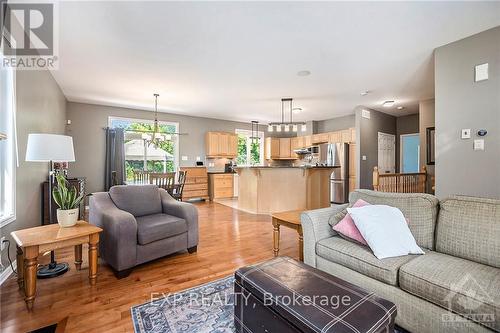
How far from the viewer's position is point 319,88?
14.8 ft

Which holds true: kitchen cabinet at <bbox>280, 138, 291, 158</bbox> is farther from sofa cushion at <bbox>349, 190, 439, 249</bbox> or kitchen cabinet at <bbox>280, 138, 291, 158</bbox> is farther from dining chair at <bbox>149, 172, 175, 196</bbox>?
sofa cushion at <bbox>349, 190, 439, 249</bbox>

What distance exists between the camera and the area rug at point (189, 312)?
1559 mm

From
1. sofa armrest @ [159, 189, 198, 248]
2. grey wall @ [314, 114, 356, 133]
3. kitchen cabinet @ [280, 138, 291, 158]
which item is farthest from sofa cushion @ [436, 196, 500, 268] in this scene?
kitchen cabinet @ [280, 138, 291, 158]

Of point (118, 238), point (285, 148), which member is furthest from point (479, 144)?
point (285, 148)

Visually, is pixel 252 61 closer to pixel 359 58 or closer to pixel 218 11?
pixel 218 11

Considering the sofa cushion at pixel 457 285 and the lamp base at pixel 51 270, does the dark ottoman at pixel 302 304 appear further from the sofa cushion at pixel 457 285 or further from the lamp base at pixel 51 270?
the lamp base at pixel 51 270

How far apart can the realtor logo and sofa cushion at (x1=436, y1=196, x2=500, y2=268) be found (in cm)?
385

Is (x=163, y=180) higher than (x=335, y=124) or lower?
lower

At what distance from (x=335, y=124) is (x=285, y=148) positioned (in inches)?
78.6

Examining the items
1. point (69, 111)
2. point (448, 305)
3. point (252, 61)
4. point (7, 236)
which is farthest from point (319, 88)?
point (69, 111)

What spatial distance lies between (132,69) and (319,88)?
3330mm

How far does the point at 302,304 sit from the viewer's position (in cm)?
114

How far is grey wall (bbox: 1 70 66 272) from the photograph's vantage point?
2.53 m

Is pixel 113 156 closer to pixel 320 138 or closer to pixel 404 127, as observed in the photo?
pixel 320 138
